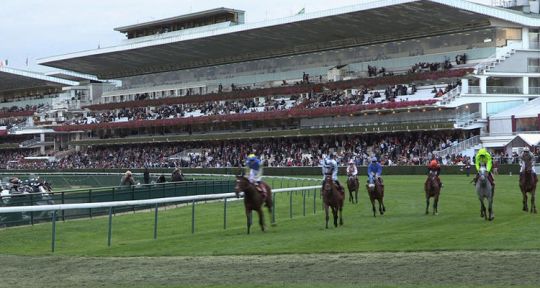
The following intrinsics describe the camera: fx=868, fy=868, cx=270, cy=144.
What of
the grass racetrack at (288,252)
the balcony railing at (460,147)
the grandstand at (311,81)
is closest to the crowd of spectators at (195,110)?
the grandstand at (311,81)

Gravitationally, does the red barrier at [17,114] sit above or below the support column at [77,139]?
above

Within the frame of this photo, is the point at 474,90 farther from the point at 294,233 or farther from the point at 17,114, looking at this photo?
the point at 17,114

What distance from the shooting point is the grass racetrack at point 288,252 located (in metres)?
12.5

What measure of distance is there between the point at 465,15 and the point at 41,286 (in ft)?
176

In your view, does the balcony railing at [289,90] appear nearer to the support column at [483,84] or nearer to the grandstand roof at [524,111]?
the support column at [483,84]

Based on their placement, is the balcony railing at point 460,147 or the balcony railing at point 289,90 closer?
the balcony railing at point 460,147

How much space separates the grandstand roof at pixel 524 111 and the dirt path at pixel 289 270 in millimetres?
42550

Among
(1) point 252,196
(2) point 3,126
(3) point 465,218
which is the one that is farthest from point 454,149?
(2) point 3,126

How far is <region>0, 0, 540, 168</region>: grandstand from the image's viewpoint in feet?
200

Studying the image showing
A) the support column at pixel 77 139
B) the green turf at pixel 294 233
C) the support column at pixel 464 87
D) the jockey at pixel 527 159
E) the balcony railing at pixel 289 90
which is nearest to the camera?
the green turf at pixel 294 233

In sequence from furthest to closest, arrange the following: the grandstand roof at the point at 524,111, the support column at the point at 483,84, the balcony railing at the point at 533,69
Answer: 1. the balcony railing at the point at 533,69
2. the support column at the point at 483,84
3. the grandstand roof at the point at 524,111

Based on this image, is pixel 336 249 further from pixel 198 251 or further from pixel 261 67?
pixel 261 67

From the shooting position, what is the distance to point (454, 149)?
185 ft

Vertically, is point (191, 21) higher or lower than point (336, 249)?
higher
